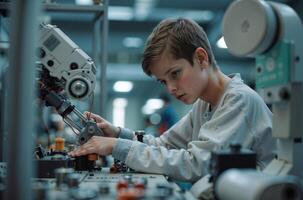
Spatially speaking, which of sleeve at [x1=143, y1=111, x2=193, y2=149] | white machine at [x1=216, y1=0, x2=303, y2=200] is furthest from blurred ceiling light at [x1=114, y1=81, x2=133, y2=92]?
white machine at [x1=216, y1=0, x2=303, y2=200]

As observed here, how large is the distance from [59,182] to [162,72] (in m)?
0.66

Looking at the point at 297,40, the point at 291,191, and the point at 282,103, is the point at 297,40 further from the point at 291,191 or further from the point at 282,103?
the point at 291,191

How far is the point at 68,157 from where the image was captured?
5.33 feet

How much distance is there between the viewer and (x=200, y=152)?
1422 mm

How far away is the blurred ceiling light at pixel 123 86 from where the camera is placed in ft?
42.0

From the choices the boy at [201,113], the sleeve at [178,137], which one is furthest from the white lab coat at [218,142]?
the sleeve at [178,137]

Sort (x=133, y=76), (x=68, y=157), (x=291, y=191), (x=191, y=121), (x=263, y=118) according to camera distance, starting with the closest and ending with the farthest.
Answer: (x=291, y=191), (x=263, y=118), (x=68, y=157), (x=191, y=121), (x=133, y=76)

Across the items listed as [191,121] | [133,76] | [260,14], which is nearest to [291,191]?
[260,14]

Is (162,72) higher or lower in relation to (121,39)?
lower

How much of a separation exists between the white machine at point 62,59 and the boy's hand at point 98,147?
0.18m

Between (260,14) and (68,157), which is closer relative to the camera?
(260,14)

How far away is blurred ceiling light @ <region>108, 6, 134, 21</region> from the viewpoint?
6079 mm

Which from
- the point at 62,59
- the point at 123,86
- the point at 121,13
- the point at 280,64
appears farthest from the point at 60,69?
A: the point at 123,86

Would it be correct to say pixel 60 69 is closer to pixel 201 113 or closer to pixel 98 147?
pixel 98 147
